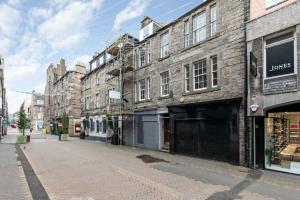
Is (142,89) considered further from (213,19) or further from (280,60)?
(280,60)

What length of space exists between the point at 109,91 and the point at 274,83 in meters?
15.8

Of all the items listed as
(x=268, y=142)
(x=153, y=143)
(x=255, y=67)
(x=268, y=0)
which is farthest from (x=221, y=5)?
(x=153, y=143)

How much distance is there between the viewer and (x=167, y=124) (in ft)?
70.7

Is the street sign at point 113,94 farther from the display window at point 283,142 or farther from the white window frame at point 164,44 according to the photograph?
the display window at point 283,142

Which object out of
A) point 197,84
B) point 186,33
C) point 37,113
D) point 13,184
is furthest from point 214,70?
point 37,113

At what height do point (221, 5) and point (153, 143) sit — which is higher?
point (221, 5)

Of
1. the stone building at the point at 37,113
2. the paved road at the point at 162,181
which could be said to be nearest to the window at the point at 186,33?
the paved road at the point at 162,181

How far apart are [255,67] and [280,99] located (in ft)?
6.13

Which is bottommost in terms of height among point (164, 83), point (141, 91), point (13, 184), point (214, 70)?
point (13, 184)

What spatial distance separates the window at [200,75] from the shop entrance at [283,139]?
492 cm

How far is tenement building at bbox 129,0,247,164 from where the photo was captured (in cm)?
1492

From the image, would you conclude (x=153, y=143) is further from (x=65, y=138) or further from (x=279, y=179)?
(x=65, y=138)

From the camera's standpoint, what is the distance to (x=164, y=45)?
2166 cm

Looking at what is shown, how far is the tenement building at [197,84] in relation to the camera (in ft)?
49.0
